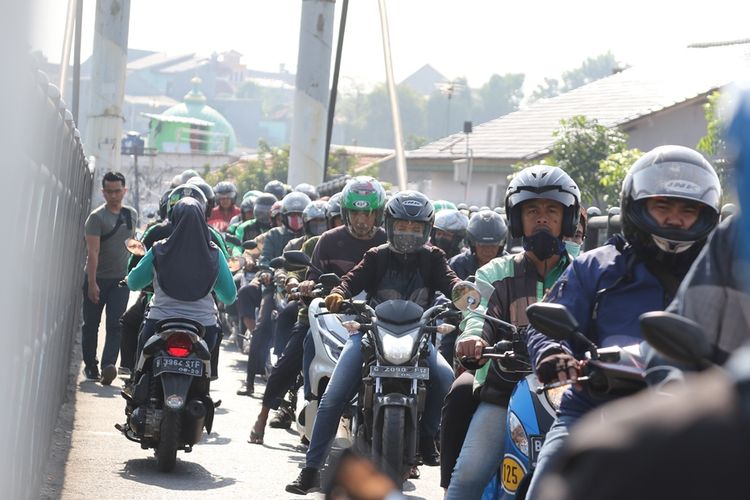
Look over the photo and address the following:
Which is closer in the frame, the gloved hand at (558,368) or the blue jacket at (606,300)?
the gloved hand at (558,368)

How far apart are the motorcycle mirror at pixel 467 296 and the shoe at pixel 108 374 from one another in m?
8.05

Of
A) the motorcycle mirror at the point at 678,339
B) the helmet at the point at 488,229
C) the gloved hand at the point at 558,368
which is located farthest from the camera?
the helmet at the point at 488,229

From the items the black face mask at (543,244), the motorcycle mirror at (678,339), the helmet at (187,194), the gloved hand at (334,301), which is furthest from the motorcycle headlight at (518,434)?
the helmet at (187,194)

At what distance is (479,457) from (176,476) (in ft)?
12.8

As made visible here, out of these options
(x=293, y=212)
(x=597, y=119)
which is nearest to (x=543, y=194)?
(x=293, y=212)

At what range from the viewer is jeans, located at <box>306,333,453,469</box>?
8555mm

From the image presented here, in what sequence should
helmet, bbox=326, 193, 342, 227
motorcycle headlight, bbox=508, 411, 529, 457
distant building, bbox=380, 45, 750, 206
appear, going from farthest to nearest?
distant building, bbox=380, 45, 750, 206 < helmet, bbox=326, 193, 342, 227 < motorcycle headlight, bbox=508, 411, 529, 457

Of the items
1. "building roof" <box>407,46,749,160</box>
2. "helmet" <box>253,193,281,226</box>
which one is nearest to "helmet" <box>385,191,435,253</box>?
"helmet" <box>253,193,281,226</box>

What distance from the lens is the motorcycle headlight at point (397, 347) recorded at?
8.23 meters

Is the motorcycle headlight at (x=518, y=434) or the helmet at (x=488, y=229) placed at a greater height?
the helmet at (x=488, y=229)

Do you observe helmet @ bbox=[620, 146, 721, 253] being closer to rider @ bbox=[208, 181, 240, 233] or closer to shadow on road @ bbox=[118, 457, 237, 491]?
shadow on road @ bbox=[118, 457, 237, 491]

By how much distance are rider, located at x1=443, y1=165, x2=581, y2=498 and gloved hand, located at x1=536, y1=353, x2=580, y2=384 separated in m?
1.29

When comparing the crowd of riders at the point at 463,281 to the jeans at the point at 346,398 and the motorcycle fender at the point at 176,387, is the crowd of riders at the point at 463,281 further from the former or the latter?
Result: the motorcycle fender at the point at 176,387

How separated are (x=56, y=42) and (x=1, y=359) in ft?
3.63
